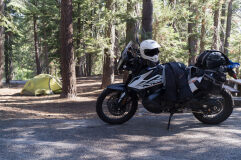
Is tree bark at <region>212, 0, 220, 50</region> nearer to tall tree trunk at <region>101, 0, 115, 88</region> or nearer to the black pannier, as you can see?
tall tree trunk at <region>101, 0, 115, 88</region>

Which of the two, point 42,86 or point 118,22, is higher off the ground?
point 118,22

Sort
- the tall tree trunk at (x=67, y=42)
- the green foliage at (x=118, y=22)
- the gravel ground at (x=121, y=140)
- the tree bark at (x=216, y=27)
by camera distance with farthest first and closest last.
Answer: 1. the tree bark at (x=216, y=27)
2. the green foliage at (x=118, y=22)
3. the tall tree trunk at (x=67, y=42)
4. the gravel ground at (x=121, y=140)

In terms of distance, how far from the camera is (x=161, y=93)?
415cm

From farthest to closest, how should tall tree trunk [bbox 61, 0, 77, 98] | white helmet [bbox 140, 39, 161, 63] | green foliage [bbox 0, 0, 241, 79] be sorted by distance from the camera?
1. green foliage [bbox 0, 0, 241, 79]
2. tall tree trunk [bbox 61, 0, 77, 98]
3. white helmet [bbox 140, 39, 161, 63]

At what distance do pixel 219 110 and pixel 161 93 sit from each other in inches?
45.3

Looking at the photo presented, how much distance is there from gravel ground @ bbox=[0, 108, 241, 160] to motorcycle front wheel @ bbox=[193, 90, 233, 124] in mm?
143

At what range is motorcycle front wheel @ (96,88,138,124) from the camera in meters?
4.43

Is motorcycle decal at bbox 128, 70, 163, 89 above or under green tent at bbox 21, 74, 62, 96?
above

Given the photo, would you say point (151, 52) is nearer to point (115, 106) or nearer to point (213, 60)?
point (213, 60)

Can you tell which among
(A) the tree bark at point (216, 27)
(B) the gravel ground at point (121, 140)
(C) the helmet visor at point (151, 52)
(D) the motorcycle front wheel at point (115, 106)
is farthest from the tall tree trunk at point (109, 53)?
(A) the tree bark at point (216, 27)

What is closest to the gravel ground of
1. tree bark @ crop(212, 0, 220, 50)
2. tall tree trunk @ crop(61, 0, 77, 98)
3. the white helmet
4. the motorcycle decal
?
the motorcycle decal

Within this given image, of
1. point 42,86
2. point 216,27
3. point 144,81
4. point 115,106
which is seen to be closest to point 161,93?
point 144,81

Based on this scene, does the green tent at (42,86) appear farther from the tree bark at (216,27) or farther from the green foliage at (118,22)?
the tree bark at (216,27)

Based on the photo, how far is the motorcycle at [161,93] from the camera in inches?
160
